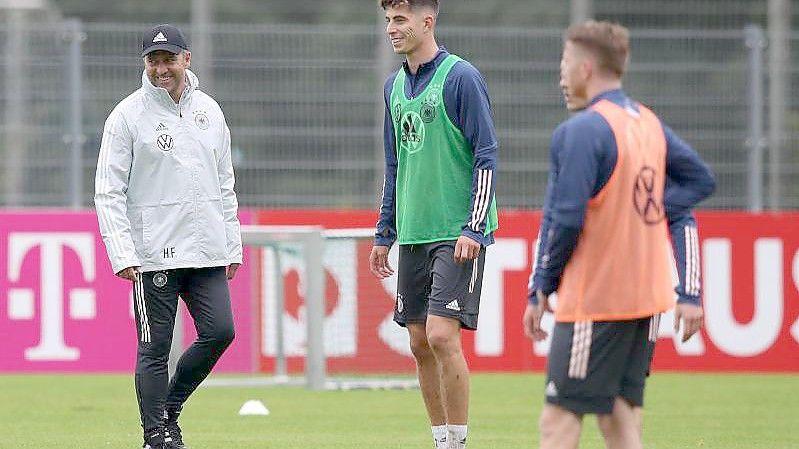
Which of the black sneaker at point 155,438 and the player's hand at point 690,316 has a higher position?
the player's hand at point 690,316

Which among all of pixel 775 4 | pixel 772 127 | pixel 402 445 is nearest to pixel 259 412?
pixel 402 445

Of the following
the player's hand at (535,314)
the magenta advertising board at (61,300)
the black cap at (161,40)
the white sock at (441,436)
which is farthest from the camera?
the magenta advertising board at (61,300)

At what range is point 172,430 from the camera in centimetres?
852

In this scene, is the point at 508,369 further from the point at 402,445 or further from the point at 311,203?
the point at 402,445

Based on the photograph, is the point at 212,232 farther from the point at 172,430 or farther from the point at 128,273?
the point at 172,430

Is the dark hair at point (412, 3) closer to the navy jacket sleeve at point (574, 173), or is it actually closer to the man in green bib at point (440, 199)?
the man in green bib at point (440, 199)

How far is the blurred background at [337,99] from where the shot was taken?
48.4 ft

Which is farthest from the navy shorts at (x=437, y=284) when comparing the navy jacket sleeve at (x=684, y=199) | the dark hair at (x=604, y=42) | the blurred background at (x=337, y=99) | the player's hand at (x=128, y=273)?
the blurred background at (x=337, y=99)

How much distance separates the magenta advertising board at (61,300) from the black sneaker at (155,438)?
6114 millimetres

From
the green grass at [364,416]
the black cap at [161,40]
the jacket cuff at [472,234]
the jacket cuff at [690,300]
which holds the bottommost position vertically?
the green grass at [364,416]

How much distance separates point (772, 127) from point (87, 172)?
19.7 feet

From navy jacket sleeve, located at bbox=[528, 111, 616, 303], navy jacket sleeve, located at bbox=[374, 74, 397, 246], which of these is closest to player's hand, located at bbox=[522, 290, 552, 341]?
navy jacket sleeve, located at bbox=[528, 111, 616, 303]

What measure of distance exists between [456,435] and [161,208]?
5.86 feet

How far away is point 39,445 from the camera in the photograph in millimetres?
9320
